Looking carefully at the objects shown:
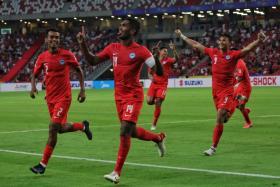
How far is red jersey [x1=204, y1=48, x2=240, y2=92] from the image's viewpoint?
46.3 feet

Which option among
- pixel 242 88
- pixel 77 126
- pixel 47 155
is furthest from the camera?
pixel 242 88

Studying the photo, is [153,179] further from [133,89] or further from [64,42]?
[64,42]

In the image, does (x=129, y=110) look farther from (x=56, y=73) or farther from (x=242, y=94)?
(x=242, y=94)

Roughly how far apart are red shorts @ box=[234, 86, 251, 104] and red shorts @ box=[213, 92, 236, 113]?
5427 mm

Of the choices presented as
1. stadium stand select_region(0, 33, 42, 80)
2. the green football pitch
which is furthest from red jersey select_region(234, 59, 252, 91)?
stadium stand select_region(0, 33, 42, 80)

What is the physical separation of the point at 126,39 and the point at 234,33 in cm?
5702

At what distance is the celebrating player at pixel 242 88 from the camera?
19.6m

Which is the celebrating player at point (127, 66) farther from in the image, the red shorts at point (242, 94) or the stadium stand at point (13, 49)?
the stadium stand at point (13, 49)

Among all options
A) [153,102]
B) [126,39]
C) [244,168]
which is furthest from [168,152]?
[153,102]

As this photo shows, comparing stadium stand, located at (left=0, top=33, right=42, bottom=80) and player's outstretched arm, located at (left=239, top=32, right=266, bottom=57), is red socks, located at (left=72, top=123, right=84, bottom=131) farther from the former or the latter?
stadium stand, located at (left=0, top=33, right=42, bottom=80)

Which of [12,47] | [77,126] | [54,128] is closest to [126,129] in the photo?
[54,128]

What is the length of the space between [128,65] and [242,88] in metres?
10.7

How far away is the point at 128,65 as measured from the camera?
10.3 metres

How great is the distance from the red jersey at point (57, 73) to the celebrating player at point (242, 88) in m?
8.29
